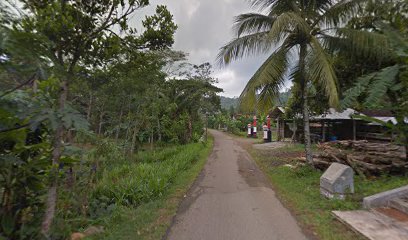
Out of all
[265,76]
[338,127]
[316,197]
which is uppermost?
[265,76]

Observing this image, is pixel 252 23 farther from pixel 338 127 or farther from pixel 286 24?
pixel 338 127

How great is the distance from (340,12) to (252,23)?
2.54 m

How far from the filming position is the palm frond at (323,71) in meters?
6.30

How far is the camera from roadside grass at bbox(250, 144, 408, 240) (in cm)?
402

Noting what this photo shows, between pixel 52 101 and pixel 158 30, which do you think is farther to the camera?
pixel 158 30

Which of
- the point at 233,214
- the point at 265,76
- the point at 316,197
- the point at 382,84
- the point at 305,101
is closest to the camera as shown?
→ the point at 382,84

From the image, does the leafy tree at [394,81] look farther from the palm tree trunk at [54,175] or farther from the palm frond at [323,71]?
the palm tree trunk at [54,175]

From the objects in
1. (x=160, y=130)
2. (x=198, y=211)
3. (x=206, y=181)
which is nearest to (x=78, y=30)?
(x=198, y=211)

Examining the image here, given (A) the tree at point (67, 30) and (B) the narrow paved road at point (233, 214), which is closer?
(A) the tree at point (67, 30)

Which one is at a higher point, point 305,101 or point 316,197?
point 305,101

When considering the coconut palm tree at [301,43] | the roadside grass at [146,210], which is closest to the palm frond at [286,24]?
the coconut palm tree at [301,43]

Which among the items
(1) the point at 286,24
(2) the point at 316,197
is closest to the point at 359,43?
(1) the point at 286,24

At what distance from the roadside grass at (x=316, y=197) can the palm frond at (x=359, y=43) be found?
11.2ft

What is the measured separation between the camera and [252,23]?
792cm
